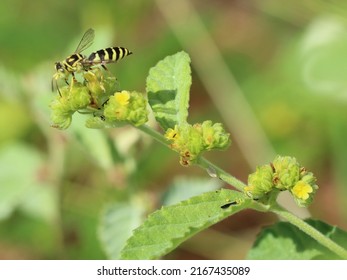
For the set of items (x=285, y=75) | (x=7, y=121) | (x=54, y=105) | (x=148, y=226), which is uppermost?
(x=7, y=121)

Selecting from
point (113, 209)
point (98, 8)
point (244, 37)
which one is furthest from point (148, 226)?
point (244, 37)

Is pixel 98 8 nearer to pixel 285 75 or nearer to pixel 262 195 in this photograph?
pixel 285 75

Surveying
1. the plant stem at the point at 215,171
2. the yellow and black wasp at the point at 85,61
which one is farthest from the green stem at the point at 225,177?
the yellow and black wasp at the point at 85,61

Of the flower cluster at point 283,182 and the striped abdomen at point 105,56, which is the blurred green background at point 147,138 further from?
the flower cluster at point 283,182

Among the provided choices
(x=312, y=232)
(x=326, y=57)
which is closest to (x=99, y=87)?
(x=312, y=232)

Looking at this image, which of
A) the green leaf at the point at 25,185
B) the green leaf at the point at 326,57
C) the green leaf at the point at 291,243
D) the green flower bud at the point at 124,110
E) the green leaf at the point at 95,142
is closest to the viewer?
the green flower bud at the point at 124,110
